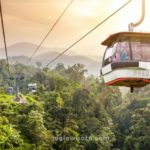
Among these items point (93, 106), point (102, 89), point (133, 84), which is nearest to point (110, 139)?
point (93, 106)

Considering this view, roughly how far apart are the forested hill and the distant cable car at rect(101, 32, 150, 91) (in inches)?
846

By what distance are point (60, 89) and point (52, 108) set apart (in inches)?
425

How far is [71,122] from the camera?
156ft

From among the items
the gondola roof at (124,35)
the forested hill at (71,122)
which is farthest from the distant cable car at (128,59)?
the forested hill at (71,122)

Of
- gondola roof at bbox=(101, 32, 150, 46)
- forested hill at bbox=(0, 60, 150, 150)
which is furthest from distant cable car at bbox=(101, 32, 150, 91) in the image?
forested hill at bbox=(0, 60, 150, 150)

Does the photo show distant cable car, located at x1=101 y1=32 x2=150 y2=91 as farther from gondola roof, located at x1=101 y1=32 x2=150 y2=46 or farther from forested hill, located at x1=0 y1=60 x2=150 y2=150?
forested hill, located at x1=0 y1=60 x2=150 y2=150

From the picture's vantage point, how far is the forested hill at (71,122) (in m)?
37.9

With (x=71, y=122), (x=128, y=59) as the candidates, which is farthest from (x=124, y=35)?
(x=71, y=122)

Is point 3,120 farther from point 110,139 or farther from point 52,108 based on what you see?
point 110,139

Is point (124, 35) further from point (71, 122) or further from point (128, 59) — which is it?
point (71, 122)

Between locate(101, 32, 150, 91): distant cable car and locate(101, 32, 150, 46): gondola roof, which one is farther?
locate(101, 32, 150, 91): distant cable car

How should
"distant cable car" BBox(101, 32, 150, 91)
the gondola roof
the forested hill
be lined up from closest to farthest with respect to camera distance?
the gondola roof
"distant cable car" BBox(101, 32, 150, 91)
the forested hill

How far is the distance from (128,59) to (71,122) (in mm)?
37835

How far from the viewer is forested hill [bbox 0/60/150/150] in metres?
37.9
